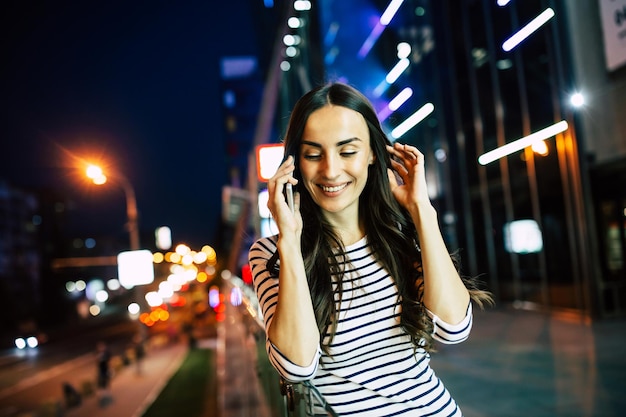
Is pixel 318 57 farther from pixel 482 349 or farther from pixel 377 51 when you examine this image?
pixel 482 349

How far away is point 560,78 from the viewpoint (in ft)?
39.0

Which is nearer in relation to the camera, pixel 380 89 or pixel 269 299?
pixel 269 299

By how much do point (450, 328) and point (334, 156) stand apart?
621 millimetres

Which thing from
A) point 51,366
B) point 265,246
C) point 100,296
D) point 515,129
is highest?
point 515,129

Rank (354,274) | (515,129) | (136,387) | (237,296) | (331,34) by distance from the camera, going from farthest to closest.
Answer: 1. (136,387)
2. (331,34)
3. (515,129)
4. (237,296)
5. (354,274)

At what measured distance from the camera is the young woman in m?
1.57

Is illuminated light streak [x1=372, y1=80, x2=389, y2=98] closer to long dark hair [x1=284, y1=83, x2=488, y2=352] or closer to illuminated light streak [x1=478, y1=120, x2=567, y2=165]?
illuminated light streak [x1=478, y1=120, x2=567, y2=165]

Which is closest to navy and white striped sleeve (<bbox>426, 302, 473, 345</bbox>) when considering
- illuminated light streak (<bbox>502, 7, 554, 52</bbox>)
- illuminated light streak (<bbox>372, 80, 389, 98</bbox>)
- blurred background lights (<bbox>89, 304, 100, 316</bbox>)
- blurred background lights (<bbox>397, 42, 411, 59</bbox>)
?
illuminated light streak (<bbox>502, 7, 554, 52</bbox>)

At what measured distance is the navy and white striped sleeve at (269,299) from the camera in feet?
4.96

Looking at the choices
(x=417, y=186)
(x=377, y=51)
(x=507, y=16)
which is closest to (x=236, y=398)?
(x=507, y=16)

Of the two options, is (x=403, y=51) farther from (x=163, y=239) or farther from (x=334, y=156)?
(x=163, y=239)

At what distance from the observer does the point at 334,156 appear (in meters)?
1.68

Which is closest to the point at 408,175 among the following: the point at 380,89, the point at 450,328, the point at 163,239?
the point at 450,328

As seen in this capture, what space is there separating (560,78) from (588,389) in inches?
300
